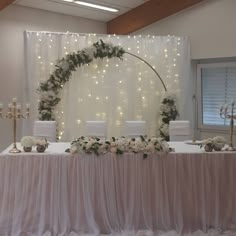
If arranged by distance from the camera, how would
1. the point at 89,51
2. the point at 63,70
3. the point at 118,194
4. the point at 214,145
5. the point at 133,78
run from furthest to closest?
the point at 133,78, the point at 89,51, the point at 63,70, the point at 214,145, the point at 118,194

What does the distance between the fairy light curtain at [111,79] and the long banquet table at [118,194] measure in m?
2.77

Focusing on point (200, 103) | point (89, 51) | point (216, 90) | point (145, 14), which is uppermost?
point (145, 14)

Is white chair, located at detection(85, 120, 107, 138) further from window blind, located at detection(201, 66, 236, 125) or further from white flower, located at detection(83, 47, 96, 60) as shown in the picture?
window blind, located at detection(201, 66, 236, 125)

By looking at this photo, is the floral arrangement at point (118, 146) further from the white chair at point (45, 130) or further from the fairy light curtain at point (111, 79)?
the fairy light curtain at point (111, 79)

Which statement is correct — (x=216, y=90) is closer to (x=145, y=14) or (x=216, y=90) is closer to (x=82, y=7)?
(x=145, y=14)

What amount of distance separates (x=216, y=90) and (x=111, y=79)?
6.88 feet

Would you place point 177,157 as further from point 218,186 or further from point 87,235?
point 87,235

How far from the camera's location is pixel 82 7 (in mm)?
6707

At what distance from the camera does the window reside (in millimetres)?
6777

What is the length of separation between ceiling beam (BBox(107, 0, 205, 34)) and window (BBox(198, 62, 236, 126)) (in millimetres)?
1244

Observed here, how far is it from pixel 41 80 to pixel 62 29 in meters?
1.37

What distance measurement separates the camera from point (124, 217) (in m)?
3.80

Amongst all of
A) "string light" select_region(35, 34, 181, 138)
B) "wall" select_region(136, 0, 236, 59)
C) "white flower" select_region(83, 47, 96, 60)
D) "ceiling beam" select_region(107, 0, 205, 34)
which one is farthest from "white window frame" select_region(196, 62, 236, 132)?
"white flower" select_region(83, 47, 96, 60)

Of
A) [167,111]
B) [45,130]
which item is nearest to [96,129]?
[45,130]
